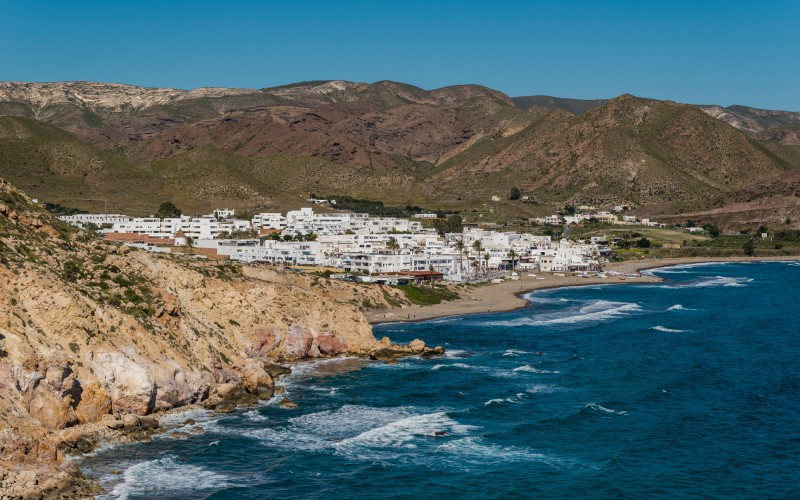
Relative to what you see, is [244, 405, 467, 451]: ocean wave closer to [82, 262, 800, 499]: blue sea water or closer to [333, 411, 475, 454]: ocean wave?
[333, 411, 475, 454]: ocean wave

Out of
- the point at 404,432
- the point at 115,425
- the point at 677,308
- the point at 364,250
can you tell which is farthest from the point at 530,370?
the point at 364,250

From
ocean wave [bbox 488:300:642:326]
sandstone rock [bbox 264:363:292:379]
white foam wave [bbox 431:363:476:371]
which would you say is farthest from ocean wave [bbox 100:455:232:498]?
ocean wave [bbox 488:300:642:326]

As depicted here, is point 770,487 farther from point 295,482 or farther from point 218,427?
point 218,427

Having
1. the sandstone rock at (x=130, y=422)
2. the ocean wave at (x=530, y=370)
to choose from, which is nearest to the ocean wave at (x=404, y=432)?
the sandstone rock at (x=130, y=422)

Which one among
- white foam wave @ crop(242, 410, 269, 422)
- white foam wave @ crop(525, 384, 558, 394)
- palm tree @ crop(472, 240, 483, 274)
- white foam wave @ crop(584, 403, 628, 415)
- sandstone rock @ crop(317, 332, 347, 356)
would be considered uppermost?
palm tree @ crop(472, 240, 483, 274)

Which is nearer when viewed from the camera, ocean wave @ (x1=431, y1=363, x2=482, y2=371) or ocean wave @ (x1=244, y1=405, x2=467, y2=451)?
ocean wave @ (x1=244, y1=405, x2=467, y2=451)

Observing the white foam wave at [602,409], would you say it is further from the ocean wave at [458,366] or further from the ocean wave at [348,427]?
the ocean wave at [458,366]
